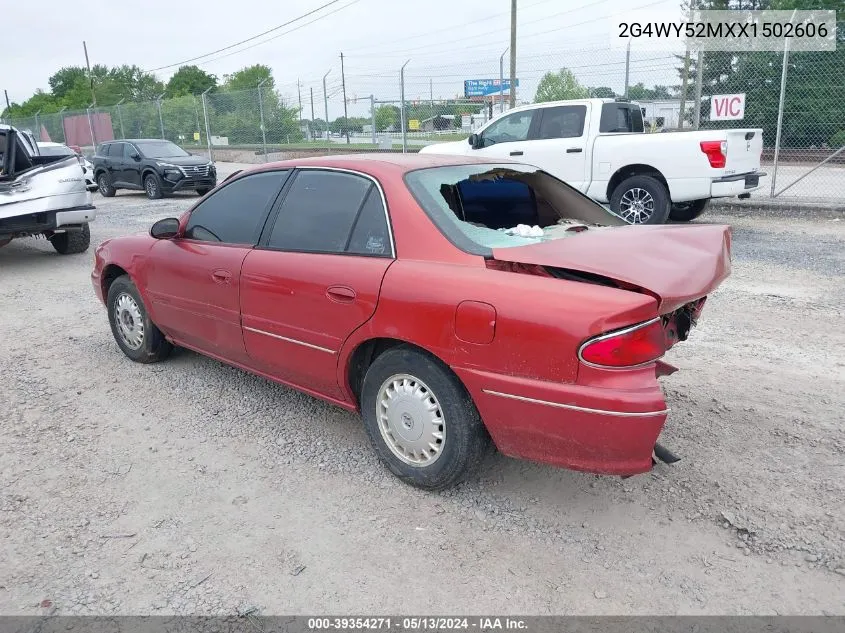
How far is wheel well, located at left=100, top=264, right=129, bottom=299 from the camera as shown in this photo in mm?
5084

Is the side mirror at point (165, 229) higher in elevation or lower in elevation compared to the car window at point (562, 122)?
lower

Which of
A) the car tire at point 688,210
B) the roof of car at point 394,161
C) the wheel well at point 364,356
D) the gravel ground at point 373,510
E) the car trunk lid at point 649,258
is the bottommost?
the gravel ground at point 373,510

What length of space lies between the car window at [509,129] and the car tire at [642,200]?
1.90 metres

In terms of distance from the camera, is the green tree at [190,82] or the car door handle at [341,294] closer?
the car door handle at [341,294]

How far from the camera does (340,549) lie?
286cm

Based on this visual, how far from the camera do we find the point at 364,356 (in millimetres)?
3434

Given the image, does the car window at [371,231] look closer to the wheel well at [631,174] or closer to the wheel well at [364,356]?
the wheel well at [364,356]

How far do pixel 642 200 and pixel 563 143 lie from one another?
1534 millimetres

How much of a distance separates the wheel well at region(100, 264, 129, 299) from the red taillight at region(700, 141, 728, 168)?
755cm

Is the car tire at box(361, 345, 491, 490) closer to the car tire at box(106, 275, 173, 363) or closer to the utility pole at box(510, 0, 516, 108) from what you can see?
the car tire at box(106, 275, 173, 363)

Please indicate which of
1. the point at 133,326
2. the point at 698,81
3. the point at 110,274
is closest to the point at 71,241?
the point at 110,274

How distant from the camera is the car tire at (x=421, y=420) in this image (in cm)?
298

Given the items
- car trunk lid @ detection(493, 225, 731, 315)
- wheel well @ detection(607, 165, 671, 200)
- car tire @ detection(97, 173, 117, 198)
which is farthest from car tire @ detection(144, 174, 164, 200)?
car trunk lid @ detection(493, 225, 731, 315)

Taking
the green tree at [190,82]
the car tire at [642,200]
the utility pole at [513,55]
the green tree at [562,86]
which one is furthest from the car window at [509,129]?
the green tree at [190,82]
